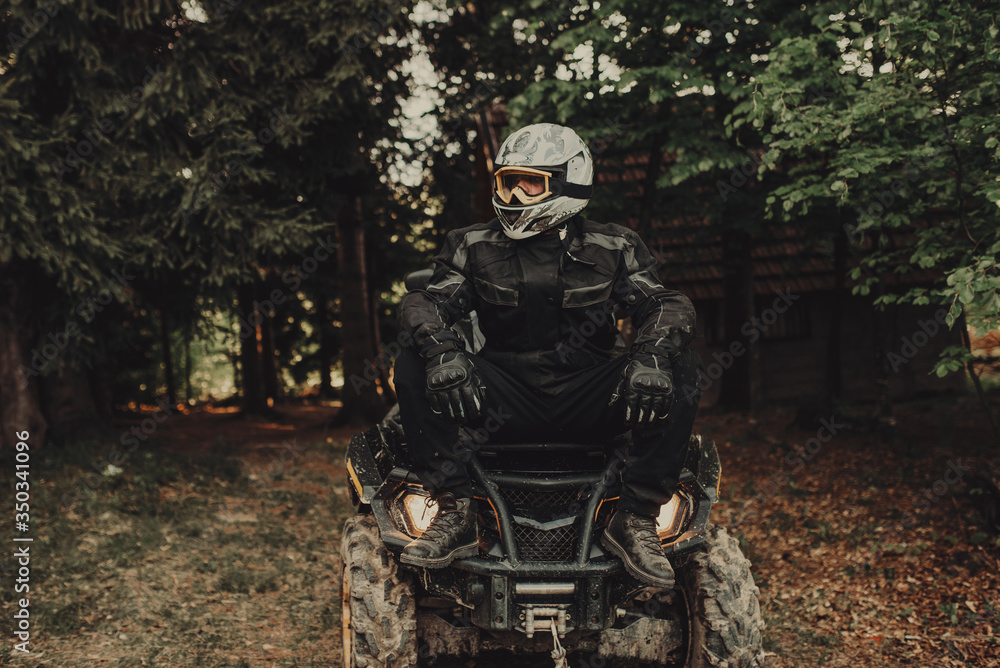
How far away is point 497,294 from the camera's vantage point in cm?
340

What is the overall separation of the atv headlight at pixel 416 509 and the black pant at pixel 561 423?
0.13m

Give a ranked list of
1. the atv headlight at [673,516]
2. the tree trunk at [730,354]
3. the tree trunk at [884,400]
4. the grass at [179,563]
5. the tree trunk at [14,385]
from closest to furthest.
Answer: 1. the atv headlight at [673,516]
2. the grass at [179,563]
3. the tree trunk at [14,385]
4. the tree trunk at [884,400]
5. the tree trunk at [730,354]

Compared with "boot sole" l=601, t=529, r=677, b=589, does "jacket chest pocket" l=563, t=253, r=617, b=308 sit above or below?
above

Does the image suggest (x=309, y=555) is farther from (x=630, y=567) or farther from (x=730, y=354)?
(x=730, y=354)

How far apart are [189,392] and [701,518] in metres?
23.9

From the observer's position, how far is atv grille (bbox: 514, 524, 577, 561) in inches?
115

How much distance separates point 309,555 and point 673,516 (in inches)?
151

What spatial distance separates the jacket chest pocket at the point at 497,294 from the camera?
3.38 m

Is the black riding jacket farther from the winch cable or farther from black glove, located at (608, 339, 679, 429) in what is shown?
the winch cable

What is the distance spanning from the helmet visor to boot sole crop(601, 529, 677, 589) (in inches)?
59.5

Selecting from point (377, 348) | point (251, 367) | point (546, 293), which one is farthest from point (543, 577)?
point (251, 367)

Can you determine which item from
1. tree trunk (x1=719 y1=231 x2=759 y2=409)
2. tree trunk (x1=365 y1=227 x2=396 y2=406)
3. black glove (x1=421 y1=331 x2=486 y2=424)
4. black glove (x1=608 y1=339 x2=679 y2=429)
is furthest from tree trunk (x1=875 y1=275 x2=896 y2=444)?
black glove (x1=421 y1=331 x2=486 y2=424)

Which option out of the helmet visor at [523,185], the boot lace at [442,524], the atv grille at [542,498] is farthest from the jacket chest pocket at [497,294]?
the boot lace at [442,524]

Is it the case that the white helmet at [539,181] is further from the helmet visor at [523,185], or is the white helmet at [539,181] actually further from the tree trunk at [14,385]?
the tree trunk at [14,385]
